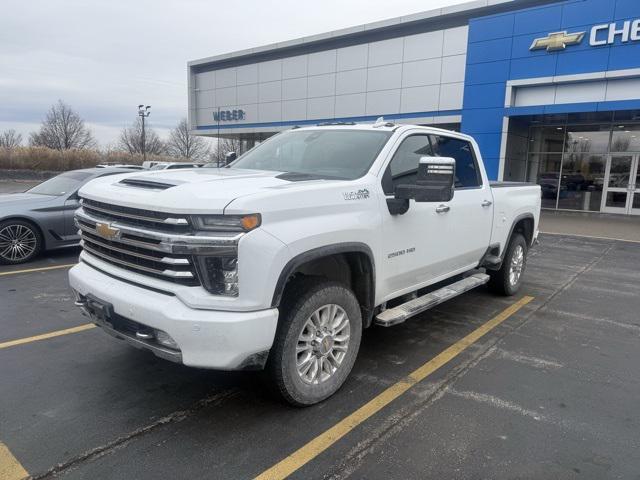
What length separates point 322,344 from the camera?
3.41 metres

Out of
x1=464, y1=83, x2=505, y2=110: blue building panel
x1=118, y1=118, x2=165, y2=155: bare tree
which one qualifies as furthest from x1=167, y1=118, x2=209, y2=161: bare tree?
x1=464, y1=83, x2=505, y2=110: blue building panel

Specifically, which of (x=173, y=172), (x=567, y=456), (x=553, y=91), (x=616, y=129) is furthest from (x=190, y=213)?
(x=616, y=129)

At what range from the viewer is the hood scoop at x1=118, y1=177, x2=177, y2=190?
3162 millimetres

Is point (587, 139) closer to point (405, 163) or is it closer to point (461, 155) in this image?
point (461, 155)

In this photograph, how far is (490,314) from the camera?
577 centimetres

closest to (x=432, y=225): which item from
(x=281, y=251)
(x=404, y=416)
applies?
(x=404, y=416)

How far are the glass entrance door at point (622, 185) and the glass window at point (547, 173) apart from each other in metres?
1.86

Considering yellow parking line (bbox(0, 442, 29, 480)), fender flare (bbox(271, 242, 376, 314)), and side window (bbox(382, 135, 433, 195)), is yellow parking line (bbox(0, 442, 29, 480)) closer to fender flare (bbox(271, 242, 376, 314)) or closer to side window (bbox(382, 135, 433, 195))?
fender flare (bbox(271, 242, 376, 314))

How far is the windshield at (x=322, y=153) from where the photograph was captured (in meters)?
4.02

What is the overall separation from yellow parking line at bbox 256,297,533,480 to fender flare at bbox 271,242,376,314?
0.65 metres

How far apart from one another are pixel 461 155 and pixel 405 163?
1.38m

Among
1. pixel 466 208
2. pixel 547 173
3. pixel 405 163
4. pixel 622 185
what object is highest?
pixel 405 163

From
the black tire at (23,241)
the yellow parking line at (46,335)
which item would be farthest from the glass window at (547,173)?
the yellow parking line at (46,335)

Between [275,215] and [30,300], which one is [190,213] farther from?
[30,300]
